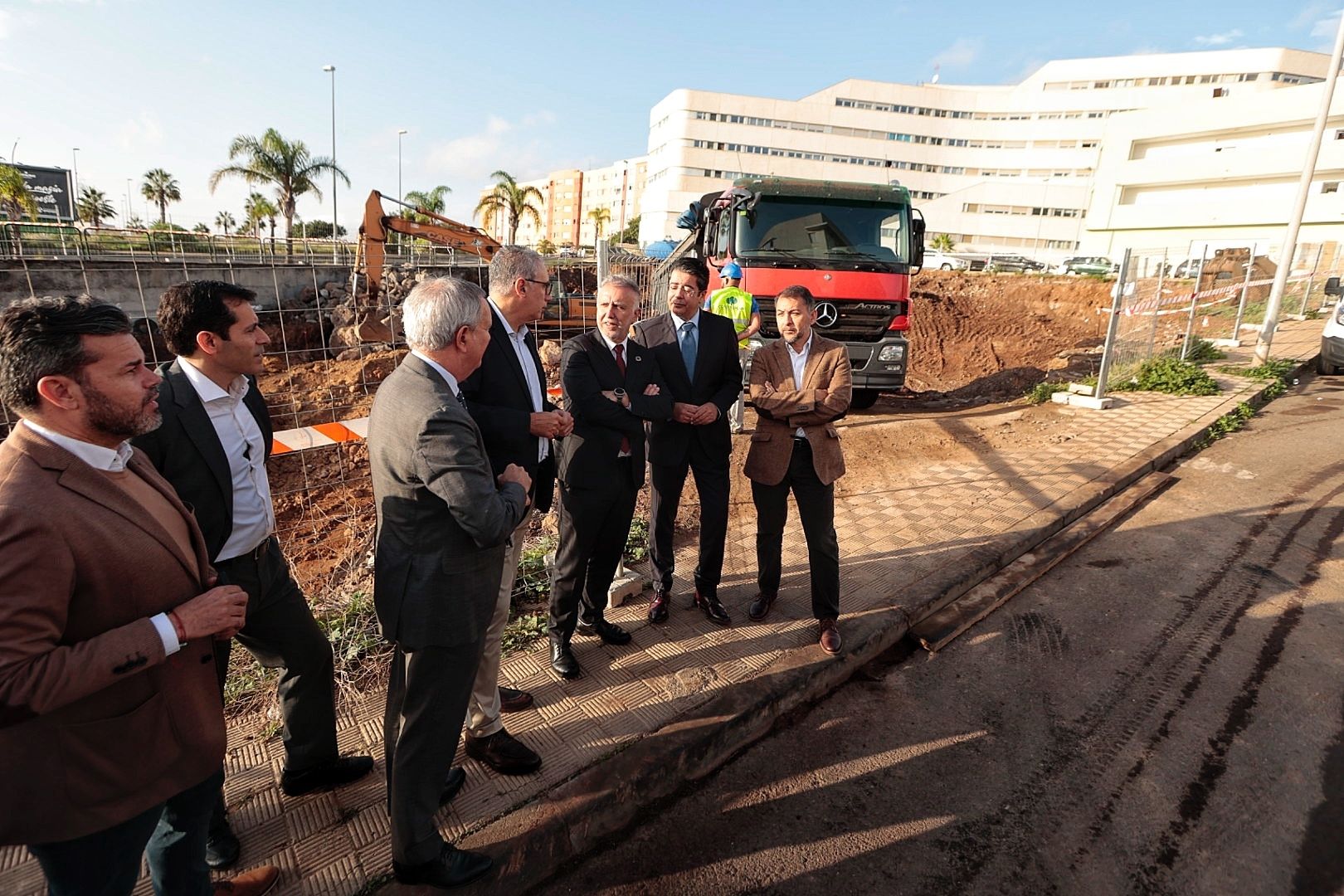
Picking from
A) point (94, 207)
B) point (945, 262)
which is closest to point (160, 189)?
point (94, 207)

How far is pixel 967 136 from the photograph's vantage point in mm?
64062

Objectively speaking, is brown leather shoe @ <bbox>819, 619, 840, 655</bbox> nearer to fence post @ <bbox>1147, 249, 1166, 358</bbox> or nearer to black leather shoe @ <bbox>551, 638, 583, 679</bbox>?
black leather shoe @ <bbox>551, 638, 583, 679</bbox>

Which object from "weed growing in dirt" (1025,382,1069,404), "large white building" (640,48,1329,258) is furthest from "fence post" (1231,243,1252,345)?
"large white building" (640,48,1329,258)

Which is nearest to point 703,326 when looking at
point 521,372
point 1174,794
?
point 521,372

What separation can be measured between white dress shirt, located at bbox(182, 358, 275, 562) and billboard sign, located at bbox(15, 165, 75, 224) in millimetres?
57095

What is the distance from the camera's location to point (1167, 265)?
36.2ft

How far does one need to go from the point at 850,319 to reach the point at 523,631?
605 centimetres

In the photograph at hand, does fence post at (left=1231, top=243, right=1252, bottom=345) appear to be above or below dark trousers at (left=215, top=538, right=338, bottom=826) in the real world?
above

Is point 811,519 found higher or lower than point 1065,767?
higher

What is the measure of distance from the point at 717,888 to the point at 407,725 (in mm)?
1230

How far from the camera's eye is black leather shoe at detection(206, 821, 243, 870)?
86.0 inches

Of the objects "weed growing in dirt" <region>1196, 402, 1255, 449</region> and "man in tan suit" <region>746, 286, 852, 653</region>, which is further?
"weed growing in dirt" <region>1196, 402, 1255, 449</region>

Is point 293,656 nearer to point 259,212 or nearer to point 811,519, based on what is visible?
point 811,519

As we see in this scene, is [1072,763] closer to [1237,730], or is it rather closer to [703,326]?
[1237,730]
